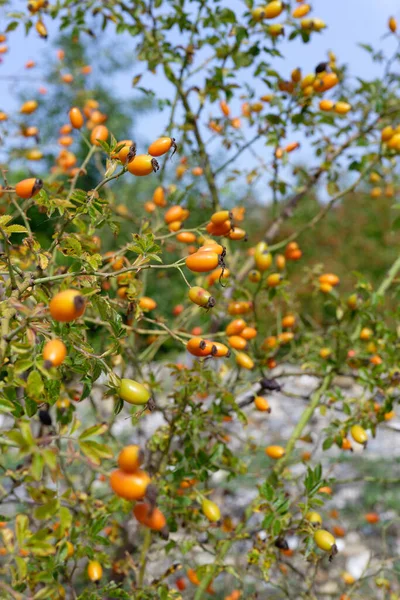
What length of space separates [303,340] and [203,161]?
0.80m

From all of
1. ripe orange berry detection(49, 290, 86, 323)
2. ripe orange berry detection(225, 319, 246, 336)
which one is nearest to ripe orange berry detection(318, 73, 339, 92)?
ripe orange berry detection(225, 319, 246, 336)

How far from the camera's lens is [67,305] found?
Answer: 0.66 metres

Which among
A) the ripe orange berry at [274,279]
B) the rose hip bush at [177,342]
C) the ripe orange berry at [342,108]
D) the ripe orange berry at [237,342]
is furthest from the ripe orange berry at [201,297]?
the ripe orange berry at [342,108]

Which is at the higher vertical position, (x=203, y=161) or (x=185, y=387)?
(x=203, y=161)

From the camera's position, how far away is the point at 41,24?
6.31 feet

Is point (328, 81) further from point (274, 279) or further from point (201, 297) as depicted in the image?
point (201, 297)

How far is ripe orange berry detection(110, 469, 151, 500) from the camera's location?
0.63m

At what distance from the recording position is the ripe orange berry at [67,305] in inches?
26.1

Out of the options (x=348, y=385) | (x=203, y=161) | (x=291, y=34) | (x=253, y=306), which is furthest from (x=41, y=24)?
(x=348, y=385)

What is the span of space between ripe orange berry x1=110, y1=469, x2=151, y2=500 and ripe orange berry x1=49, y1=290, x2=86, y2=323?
0.64ft

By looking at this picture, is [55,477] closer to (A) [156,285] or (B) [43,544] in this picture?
(B) [43,544]

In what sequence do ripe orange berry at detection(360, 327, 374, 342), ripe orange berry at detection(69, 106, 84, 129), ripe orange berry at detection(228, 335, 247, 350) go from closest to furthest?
ripe orange berry at detection(228, 335, 247, 350), ripe orange berry at detection(69, 106, 84, 129), ripe orange berry at detection(360, 327, 374, 342)

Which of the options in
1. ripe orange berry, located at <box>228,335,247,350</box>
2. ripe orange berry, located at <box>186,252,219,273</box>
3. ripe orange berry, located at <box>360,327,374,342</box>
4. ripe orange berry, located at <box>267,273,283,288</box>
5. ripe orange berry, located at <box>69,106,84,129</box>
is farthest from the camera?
ripe orange berry, located at <box>360,327,374,342</box>

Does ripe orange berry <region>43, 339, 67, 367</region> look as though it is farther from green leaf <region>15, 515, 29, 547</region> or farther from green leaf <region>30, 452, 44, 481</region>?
green leaf <region>15, 515, 29, 547</region>
